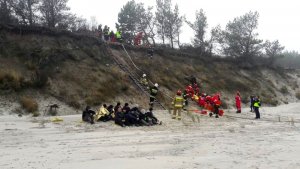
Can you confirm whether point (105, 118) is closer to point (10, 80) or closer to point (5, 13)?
point (10, 80)

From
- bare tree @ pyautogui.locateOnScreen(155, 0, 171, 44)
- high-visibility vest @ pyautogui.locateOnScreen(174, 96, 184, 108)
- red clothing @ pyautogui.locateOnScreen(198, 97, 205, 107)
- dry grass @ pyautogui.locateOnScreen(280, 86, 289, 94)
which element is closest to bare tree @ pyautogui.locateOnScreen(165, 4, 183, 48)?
bare tree @ pyautogui.locateOnScreen(155, 0, 171, 44)

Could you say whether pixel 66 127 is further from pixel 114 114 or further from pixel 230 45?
pixel 230 45

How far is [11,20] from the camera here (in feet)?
90.7

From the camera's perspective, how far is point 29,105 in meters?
19.1

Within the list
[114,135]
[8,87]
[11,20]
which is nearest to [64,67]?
[8,87]

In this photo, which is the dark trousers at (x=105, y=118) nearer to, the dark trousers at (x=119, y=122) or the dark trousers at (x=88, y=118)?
the dark trousers at (x=88, y=118)

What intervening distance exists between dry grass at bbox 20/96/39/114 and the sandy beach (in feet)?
10.4

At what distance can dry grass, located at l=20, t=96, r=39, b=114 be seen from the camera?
62.1 feet

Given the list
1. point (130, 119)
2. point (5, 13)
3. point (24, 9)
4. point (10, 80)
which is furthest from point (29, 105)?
point (24, 9)

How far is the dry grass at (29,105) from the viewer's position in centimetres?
1892

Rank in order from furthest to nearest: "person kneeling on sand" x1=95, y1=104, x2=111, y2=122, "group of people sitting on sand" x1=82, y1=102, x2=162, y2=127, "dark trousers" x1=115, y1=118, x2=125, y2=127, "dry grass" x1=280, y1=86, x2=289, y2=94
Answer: "dry grass" x1=280, y1=86, x2=289, y2=94 < "person kneeling on sand" x1=95, y1=104, x2=111, y2=122 < "group of people sitting on sand" x1=82, y1=102, x2=162, y2=127 < "dark trousers" x1=115, y1=118, x2=125, y2=127

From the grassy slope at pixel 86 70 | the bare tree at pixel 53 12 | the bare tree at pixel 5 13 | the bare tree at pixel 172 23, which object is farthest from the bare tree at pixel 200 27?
the bare tree at pixel 5 13

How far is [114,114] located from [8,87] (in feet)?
24.7

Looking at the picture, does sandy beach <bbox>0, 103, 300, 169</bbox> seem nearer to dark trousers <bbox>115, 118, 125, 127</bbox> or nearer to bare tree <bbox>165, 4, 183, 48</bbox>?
dark trousers <bbox>115, 118, 125, 127</bbox>
